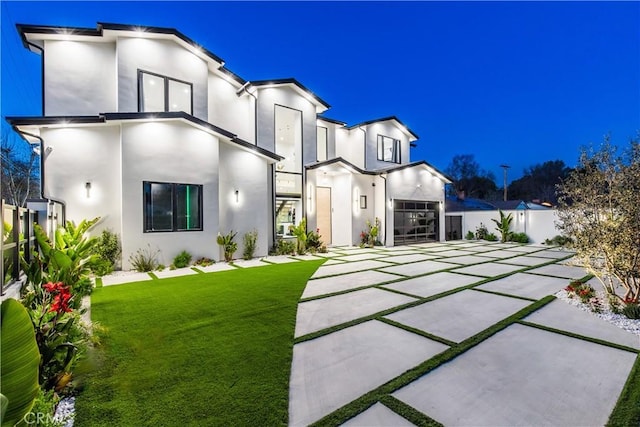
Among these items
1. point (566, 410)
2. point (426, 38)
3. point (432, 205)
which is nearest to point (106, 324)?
point (566, 410)

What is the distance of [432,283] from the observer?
7.03m

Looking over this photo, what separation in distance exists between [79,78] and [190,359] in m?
11.3

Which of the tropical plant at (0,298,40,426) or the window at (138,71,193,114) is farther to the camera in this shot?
the window at (138,71,193,114)

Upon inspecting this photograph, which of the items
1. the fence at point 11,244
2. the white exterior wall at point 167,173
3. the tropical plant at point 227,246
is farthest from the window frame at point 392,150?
the fence at point 11,244

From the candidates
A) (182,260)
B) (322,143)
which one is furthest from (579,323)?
(322,143)

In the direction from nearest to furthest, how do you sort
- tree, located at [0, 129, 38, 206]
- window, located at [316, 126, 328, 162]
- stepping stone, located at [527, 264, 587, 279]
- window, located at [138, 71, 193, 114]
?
1. stepping stone, located at [527, 264, 587, 279]
2. window, located at [138, 71, 193, 114]
3. window, located at [316, 126, 328, 162]
4. tree, located at [0, 129, 38, 206]

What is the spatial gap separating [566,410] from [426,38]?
6023 cm

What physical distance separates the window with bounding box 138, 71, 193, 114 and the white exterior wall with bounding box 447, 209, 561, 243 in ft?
59.0

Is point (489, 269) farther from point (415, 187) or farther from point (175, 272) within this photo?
point (175, 272)

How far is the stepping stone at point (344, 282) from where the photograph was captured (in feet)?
21.2

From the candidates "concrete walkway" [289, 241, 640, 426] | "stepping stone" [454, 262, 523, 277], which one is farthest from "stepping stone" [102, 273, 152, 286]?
"stepping stone" [454, 262, 523, 277]

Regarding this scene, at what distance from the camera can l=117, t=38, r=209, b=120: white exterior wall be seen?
9.80 metres

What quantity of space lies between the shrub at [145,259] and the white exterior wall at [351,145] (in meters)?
11.5
